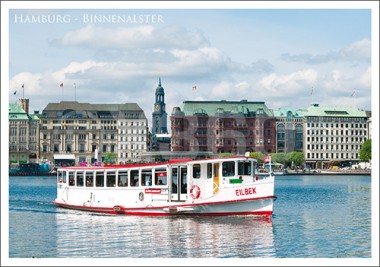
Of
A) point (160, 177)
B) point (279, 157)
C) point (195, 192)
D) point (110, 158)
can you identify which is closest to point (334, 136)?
point (279, 157)

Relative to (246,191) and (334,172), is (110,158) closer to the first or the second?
(334,172)

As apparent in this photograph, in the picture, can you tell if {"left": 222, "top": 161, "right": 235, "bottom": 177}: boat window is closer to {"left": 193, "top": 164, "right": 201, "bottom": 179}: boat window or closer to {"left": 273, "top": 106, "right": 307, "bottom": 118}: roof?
{"left": 193, "top": 164, "right": 201, "bottom": 179}: boat window

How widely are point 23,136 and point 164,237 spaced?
114346mm

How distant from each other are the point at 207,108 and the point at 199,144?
22.7 feet

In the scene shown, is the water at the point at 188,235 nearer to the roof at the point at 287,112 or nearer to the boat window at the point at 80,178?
the boat window at the point at 80,178

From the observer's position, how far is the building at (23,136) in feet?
468

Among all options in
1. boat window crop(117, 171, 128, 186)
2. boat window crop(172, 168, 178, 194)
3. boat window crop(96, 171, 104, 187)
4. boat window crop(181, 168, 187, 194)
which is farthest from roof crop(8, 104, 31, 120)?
boat window crop(181, 168, 187, 194)

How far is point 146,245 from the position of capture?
31484 millimetres

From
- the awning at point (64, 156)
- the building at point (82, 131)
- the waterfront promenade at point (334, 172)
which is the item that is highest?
the building at point (82, 131)

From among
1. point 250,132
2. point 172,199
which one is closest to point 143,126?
point 250,132

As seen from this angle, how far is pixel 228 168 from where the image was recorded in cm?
3950

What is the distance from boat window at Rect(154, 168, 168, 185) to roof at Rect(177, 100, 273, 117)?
101092 mm

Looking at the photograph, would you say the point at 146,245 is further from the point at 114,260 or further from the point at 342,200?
the point at 342,200

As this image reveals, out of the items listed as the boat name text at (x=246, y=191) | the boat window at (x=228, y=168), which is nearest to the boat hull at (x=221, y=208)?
the boat name text at (x=246, y=191)
